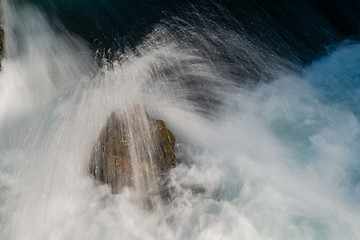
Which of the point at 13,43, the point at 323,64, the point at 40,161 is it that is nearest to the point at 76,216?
the point at 40,161

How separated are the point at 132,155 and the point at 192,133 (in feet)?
5.79

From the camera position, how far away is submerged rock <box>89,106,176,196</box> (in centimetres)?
589

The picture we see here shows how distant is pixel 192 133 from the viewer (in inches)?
277

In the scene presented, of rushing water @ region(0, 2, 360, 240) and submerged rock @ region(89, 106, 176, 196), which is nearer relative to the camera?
rushing water @ region(0, 2, 360, 240)

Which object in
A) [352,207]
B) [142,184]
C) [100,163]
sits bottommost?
[352,207]

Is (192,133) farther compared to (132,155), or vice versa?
(192,133)

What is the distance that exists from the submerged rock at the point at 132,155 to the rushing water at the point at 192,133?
0.25 meters

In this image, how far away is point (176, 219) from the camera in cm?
569

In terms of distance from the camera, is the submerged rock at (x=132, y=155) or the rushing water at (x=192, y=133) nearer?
the rushing water at (x=192, y=133)

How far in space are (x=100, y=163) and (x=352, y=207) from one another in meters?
5.50

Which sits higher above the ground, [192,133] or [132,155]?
[132,155]

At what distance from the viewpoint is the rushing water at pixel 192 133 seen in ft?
18.7

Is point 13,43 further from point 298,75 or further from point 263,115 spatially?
point 298,75

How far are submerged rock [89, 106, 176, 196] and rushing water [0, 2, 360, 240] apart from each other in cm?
25
